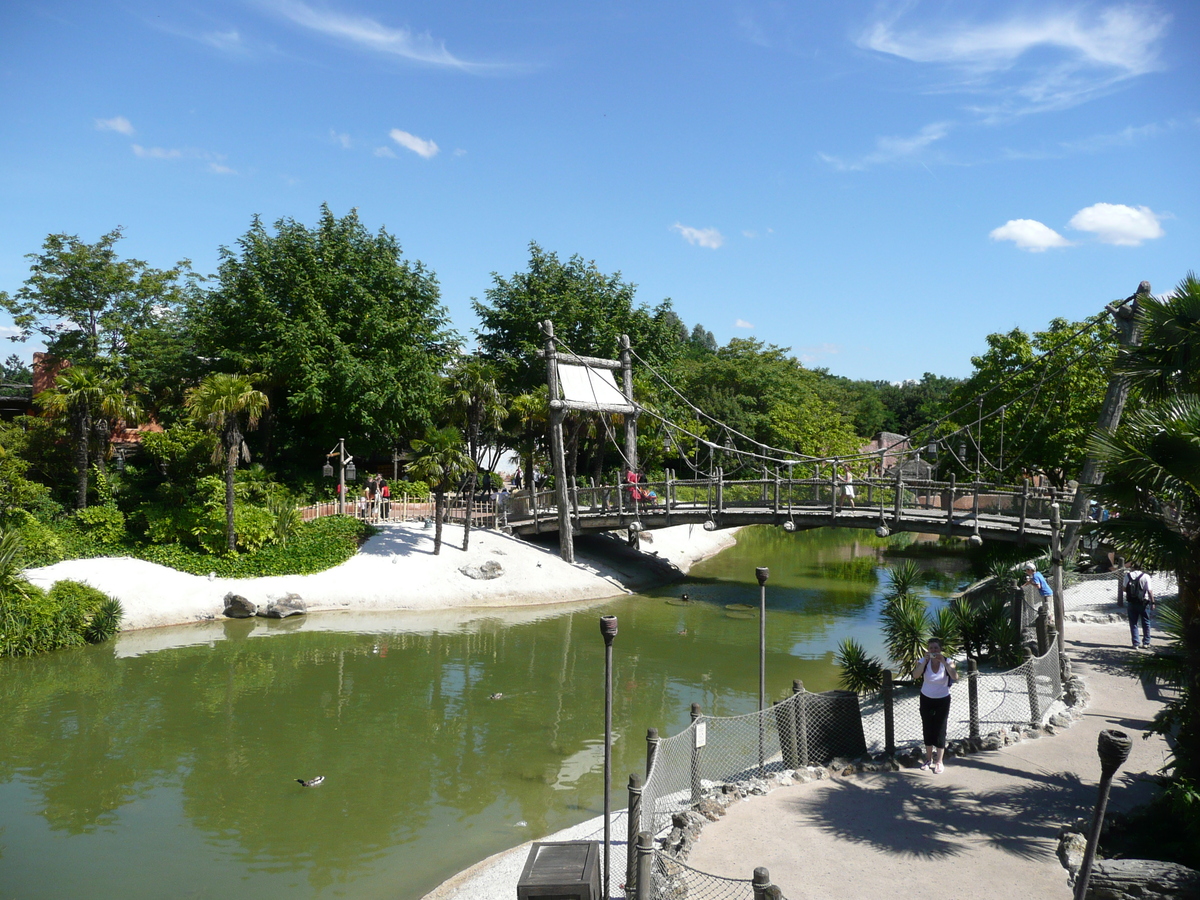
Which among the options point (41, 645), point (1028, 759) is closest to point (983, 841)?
point (1028, 759)

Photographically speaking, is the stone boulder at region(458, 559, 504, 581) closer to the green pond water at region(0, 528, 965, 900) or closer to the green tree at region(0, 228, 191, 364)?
the green pond water at region(0, 528, 965, 900)

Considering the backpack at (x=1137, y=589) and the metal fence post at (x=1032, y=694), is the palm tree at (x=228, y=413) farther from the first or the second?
the backpack at (x=1137, y=589)

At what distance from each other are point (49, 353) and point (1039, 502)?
33.0 metres

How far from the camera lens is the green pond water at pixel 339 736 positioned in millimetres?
9531

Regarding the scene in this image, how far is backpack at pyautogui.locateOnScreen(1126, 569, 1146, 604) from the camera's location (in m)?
14.4

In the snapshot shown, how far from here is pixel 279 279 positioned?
28875mm

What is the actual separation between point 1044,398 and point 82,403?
3128 cm

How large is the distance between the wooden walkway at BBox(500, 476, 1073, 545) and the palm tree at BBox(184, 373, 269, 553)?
355 inches

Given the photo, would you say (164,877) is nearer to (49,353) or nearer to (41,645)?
(41,645)

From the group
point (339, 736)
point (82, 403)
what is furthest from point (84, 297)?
point (339, 736)

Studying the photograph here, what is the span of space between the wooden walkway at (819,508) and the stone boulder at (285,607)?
27.0 feet

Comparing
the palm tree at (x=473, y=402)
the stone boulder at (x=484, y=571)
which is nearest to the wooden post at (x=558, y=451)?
the palm tree at (x=473, y=402)

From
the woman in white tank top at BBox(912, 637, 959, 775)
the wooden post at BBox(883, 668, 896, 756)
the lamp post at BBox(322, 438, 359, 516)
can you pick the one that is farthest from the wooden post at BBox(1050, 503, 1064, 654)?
the lamp post at BBox(322, 438, 359, 516)

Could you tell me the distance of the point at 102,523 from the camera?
2359cm
